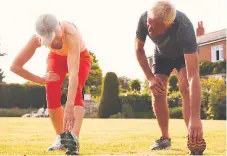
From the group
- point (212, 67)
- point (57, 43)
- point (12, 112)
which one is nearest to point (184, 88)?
point (57, 43)

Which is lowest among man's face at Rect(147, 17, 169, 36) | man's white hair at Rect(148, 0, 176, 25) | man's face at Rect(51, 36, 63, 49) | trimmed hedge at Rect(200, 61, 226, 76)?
man's face at Rect(51, 36, 63, 49)

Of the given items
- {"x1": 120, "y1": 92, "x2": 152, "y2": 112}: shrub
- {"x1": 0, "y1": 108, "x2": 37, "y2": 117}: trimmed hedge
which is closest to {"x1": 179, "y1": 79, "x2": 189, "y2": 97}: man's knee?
{"x1": 120, "y1": 92, "x2": 152, "y2": 112}: shrub

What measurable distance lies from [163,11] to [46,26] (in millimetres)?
1027

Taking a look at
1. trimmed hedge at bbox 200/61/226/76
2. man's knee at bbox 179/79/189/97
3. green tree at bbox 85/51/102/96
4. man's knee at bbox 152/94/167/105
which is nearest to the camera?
man's knee at bbox 179/79/189/97

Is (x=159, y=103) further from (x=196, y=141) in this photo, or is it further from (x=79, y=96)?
(x=196, y=141)

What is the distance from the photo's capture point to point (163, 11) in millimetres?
3922

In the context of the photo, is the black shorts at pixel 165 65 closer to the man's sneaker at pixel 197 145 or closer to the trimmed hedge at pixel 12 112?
the man's sneaker at pixel 197 145

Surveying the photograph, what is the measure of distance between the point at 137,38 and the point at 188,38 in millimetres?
801

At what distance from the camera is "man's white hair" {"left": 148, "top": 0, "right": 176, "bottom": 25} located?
3.91 m

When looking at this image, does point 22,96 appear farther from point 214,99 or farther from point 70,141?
point 70,141

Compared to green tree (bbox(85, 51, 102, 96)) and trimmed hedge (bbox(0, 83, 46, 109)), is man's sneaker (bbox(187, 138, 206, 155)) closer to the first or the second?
trimmed hedge (bbox(0, 83, 46, 109))

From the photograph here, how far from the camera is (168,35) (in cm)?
456

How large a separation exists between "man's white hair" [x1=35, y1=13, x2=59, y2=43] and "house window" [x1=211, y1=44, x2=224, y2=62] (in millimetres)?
38376

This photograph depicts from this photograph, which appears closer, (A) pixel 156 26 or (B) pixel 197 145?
(B) pixel 197 145
